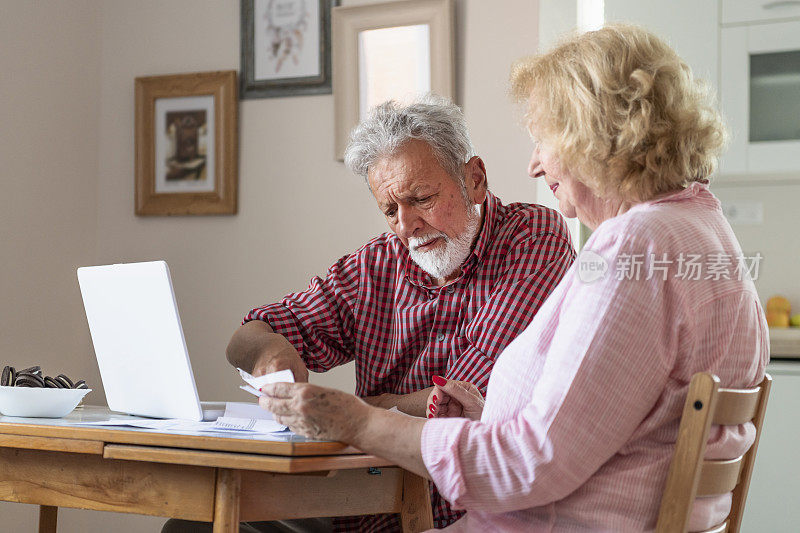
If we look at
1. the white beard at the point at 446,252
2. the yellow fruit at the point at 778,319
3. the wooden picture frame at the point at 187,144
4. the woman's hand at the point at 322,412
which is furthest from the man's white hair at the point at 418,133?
the yellow fruit at the point at 778,319

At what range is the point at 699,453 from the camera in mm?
983

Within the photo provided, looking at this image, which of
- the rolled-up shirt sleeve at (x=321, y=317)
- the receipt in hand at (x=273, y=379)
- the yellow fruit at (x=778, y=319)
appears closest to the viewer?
the receipt in hand at (x=273, y=379)

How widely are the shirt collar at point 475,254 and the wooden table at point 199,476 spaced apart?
2.13 feet

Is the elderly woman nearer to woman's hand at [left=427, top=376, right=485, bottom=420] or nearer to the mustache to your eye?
woman's hand at [left=427, top=376, right=485, bottom=420]

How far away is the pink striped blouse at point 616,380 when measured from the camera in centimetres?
100

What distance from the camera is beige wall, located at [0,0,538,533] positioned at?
279 cm

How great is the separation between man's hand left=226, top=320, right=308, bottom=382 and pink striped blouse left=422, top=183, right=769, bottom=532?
76 cm

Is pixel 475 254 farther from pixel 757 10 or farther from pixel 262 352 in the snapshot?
pixel 757 10

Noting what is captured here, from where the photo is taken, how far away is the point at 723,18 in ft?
10.1

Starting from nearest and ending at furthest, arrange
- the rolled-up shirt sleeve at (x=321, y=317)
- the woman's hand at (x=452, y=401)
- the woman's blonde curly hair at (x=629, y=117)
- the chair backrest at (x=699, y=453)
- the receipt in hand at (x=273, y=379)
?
the chair backrest at (x=699, y=453) < the woman's blonde curly hair at (x=629, y=117) < the receipt in hand at (x=273, y=379) < the woman's hand at (x=452, y=401) < the rolled-up shirt sleeve at (x=321, y=317)

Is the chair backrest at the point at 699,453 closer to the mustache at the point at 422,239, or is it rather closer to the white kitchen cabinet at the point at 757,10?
the mustache at the point at 422,239

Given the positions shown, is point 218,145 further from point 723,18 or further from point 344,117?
point 723,18

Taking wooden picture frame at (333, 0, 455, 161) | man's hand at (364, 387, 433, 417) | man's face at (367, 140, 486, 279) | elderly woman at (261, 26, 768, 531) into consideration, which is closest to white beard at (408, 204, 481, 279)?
man's face at (367, 140, 486, 279)

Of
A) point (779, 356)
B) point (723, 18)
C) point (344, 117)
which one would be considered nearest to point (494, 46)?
point (344, 117)
